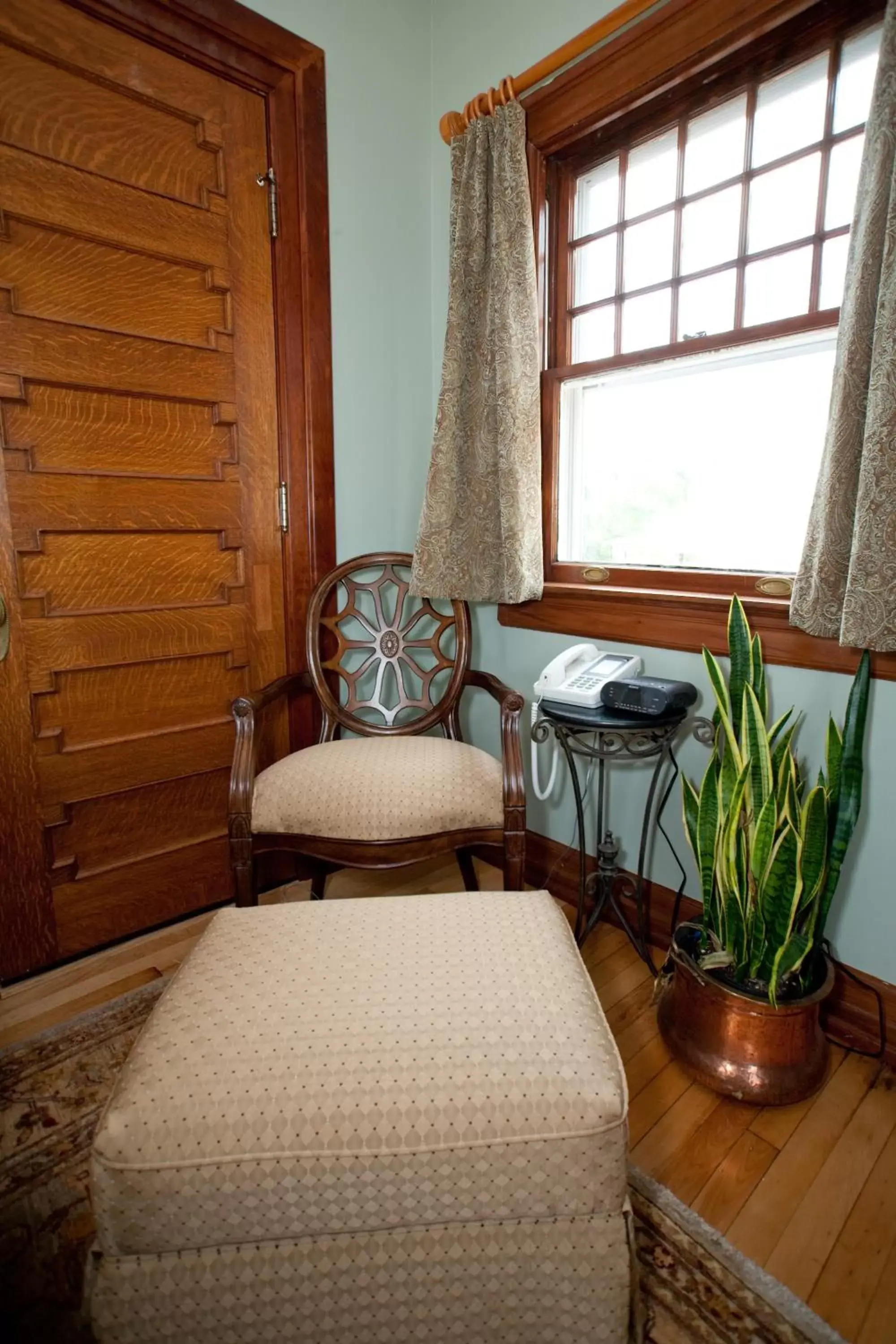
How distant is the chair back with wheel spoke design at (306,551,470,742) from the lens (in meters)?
1.99

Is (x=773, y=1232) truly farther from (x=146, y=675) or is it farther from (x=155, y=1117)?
(x=146, y=675)

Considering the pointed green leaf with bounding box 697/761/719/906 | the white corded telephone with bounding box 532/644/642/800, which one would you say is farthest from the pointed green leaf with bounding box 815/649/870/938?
the white corded telephone with bounding box 532/644/642/800

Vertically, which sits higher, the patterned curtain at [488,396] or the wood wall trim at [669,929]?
the patterned curtain at [488,396]

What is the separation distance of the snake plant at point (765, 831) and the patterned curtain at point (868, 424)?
0.41ft

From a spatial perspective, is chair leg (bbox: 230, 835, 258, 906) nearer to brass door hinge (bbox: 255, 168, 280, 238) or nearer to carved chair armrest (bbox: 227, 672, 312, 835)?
carved chair armrest (bbox: 227, 672, 312, 835)

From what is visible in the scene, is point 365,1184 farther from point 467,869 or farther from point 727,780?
point 467,869

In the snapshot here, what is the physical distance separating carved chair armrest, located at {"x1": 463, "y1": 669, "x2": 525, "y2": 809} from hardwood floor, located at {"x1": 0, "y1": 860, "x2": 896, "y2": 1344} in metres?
0.55

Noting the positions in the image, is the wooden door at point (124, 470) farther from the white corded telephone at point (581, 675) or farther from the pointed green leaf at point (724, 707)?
the pointed green leaf at point (724, 707)

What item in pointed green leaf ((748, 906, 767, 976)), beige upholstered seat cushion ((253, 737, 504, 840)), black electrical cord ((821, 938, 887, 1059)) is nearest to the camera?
pointed green leaf ((748, 906, 767, 976))

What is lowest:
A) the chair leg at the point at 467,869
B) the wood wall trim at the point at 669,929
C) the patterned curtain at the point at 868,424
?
the wood wall trim at the point at 669,929

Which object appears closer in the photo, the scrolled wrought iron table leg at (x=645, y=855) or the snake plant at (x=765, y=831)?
the snake plant at (x=765, y=831)

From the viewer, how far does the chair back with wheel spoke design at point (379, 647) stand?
199cm

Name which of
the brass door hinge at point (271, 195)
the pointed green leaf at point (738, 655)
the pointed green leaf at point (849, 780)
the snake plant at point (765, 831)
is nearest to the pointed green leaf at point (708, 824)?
the snake plant at point (765, 831)

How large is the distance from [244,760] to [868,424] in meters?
1.43
